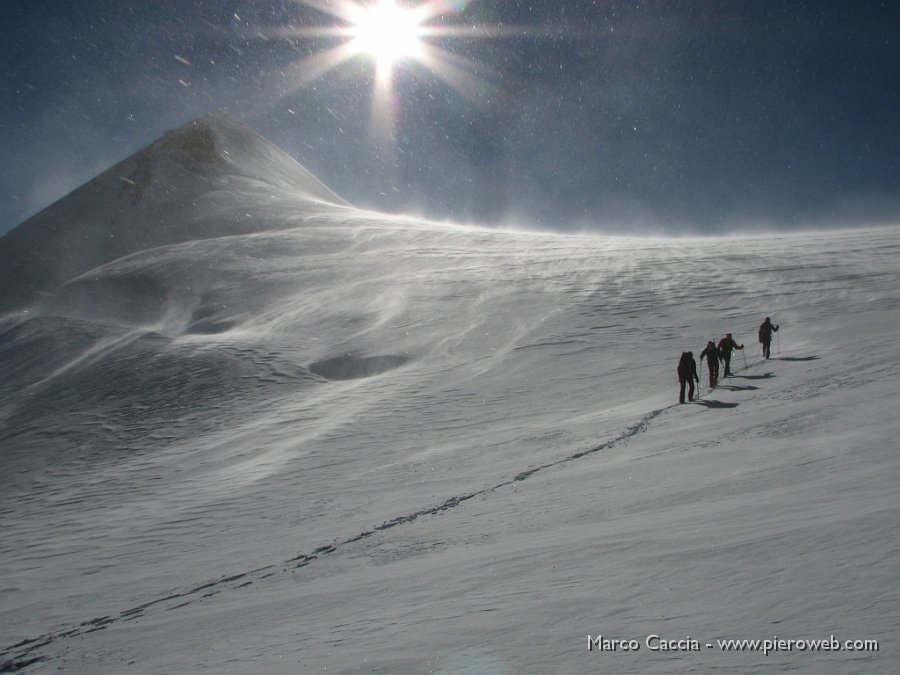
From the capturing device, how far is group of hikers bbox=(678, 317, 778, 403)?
11.7 meters

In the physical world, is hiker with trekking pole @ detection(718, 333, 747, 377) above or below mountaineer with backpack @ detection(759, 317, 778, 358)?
below

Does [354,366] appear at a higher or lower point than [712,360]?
higher

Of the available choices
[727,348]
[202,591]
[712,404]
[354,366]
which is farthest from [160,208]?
[202,591]

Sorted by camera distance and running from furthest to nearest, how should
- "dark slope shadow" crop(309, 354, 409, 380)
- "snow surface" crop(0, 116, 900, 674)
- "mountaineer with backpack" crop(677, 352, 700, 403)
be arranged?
"dark slope shadow" crop(309, 354, 409, 380) < "mountaineer with backpack" crop(677, 352, 700, 403) < "snow surface" crop(0, 116, 900, 674)

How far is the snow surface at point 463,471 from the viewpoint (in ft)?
14.0

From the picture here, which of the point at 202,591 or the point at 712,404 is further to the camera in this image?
the point at 712,404

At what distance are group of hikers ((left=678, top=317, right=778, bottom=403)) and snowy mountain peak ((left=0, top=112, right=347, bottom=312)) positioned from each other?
136 feet

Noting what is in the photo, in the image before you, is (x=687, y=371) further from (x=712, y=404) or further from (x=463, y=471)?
(x=463, y=471)

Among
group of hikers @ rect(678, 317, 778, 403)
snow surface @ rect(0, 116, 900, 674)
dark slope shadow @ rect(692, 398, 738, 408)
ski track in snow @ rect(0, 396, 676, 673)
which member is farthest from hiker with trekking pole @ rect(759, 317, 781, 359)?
ski track in snow @ rect(0, 396, 676, 673)

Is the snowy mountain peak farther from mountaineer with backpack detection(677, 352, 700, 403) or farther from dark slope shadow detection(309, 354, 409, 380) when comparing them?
mountaineer with backpack detection(677, 352, 700, 403)

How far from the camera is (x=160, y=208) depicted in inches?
2494

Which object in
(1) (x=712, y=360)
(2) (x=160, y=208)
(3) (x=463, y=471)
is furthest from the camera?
(2) (x=160, y=208)

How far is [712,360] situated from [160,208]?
61397 millimetres

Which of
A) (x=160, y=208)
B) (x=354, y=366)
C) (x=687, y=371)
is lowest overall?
(x=687, y=371)
